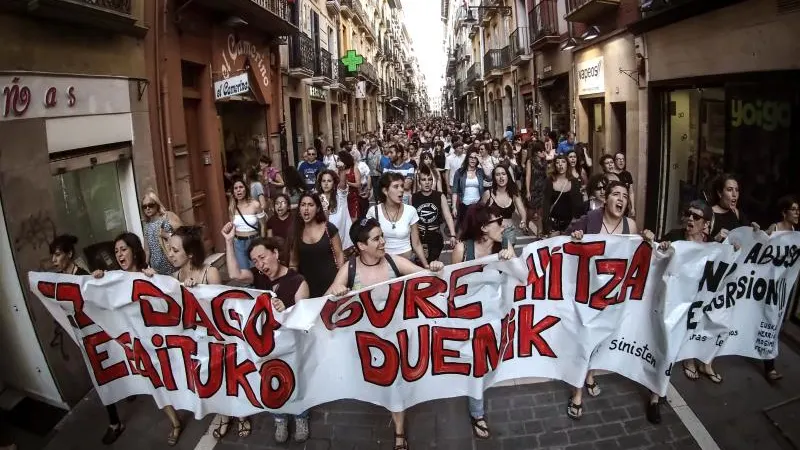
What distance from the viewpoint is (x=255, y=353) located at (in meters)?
3.71

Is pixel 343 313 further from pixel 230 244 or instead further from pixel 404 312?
pixel 230 244

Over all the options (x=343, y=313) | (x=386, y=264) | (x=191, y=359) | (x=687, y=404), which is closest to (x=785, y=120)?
(x=687, y=404)

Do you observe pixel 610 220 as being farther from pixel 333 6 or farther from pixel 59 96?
pixel 333 6

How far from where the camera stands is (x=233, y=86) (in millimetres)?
10188

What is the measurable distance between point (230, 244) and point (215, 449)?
169 centimetres

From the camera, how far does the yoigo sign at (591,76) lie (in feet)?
39.6

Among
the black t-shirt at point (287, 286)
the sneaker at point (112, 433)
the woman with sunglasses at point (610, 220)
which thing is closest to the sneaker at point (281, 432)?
the black t-shirt at point (287, 286)

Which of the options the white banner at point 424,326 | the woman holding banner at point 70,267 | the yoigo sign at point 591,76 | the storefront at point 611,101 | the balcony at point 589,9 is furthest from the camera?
the yoigo sign at point 591,76

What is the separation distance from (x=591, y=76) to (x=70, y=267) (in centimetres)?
1173

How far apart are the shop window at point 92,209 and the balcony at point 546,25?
1255 centimetres

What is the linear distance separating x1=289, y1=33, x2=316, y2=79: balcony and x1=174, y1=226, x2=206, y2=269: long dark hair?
40.9 ft

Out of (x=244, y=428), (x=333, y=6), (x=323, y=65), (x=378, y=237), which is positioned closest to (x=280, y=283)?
(x=378, y=237)

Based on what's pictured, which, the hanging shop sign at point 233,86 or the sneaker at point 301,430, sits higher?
the hanging shop sign at point 233,86

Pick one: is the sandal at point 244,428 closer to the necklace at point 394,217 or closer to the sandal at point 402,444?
the sandal at point 402,444
